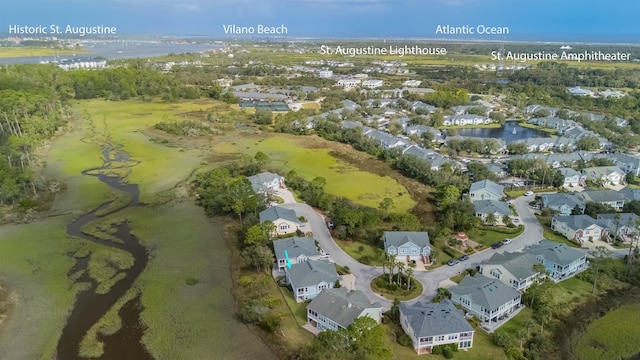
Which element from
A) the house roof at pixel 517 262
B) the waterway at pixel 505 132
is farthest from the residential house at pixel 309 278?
the waterway at pixel 505 132

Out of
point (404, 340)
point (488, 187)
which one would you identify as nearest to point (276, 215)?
point (404, 340)

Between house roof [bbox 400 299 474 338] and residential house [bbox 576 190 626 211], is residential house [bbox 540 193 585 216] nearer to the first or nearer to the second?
residential house [bbox 576 190 626 211]

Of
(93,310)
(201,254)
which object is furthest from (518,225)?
(93,310)

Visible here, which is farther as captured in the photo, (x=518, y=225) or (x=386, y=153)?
(x=386, y=153)

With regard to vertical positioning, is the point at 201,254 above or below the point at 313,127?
below

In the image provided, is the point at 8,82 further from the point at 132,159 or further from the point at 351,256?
the point at 351,256

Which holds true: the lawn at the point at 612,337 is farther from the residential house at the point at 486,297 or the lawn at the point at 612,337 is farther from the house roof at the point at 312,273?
the house roof at the point at 312,273
